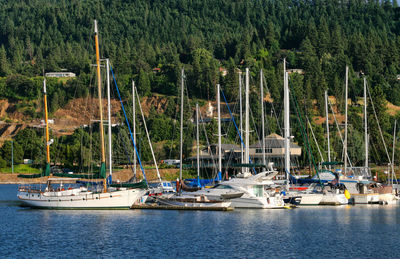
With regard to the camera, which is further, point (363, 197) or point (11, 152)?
point (11, 152)

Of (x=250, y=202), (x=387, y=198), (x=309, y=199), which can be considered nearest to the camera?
(x=250, y=202)

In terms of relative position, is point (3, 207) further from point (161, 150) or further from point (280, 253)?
point (161, 150)

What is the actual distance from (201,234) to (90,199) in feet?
61.0

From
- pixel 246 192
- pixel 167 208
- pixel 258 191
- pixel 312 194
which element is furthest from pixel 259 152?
pixel 167 208

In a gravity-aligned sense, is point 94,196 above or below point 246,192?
above

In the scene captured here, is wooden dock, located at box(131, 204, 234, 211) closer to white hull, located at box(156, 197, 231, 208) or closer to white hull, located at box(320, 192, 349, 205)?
white hull, located at box(156, 197, 231, 208)

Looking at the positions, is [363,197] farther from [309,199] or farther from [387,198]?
[309,199]

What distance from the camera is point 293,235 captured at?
2170 inches

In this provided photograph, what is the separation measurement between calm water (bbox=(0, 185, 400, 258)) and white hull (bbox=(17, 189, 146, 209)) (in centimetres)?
84

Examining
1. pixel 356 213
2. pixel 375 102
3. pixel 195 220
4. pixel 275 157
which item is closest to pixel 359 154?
pixel 275 157

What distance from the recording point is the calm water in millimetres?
47281

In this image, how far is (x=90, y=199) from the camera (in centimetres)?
6925

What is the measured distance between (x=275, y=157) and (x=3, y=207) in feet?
238

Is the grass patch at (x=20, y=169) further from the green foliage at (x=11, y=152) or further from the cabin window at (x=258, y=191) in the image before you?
the cabin window at (x=258, y=191)
